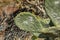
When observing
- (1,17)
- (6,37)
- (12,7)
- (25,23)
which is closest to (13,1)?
(12,7)

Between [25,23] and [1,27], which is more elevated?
[25,23]

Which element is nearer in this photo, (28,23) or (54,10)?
(54,10)

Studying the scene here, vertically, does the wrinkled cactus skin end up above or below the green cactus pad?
above

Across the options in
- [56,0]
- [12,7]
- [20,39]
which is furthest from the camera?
[12,7]

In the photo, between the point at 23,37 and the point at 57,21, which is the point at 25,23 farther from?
the point at 23,37

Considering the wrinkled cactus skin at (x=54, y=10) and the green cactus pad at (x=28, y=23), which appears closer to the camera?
the wrinkled cactus skin at (x=54, y=10)

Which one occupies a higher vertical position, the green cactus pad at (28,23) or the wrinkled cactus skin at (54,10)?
the wrinkled cactus skin at (54,10)

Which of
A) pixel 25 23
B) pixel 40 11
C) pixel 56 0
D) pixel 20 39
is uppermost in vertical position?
pixel 56 0

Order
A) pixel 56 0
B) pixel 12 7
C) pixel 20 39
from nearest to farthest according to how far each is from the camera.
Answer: pixel 56 0, pixel 20 39, pixel 12 7

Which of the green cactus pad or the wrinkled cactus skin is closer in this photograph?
the wrinkled cactus skin

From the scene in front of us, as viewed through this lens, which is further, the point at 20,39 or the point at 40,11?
the point at 40,11

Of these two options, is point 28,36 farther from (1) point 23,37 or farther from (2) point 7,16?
(2) point 7,16
